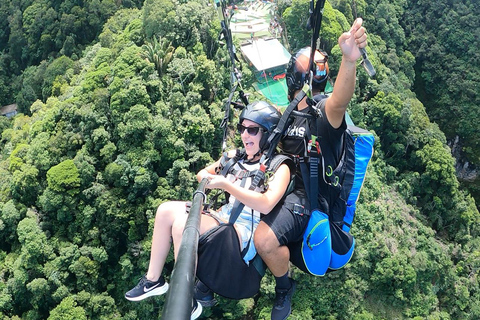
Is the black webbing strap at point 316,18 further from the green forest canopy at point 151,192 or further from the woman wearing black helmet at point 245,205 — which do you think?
the green forest canopy at point 151,192

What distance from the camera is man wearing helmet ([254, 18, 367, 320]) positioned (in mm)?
4953

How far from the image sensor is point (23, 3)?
4806cm

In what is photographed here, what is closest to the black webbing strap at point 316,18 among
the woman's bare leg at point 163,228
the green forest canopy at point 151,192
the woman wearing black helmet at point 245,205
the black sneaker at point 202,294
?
the woman wearing black helmet at point 245,205

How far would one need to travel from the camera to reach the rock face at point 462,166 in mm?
48531

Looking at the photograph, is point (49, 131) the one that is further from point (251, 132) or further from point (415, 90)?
point (415, 90)

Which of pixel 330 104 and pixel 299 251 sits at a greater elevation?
pixel 330 104

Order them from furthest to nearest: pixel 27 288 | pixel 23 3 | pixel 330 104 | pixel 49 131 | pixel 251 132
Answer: pixel 23 3 → pixel 49 131 → pixel 27 288 → pixel 251 132 → pixel 330 104

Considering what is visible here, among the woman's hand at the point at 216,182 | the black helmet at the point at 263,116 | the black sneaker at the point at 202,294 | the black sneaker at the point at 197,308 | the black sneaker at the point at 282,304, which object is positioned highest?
the woman's hand at the point at 216,182

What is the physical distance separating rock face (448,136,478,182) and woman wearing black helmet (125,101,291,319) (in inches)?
1919

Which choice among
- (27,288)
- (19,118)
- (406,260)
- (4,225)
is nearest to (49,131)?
(4,225)

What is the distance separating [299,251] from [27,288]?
24.9 m

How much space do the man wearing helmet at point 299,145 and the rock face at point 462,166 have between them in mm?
48279

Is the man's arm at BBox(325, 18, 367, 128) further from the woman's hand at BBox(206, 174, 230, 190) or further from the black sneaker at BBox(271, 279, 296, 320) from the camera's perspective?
the black sneaker at BBox(271, 279, 296, 320)

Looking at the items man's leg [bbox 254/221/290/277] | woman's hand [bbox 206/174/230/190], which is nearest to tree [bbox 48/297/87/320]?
man's leg [bbox 254/221/290/277]
